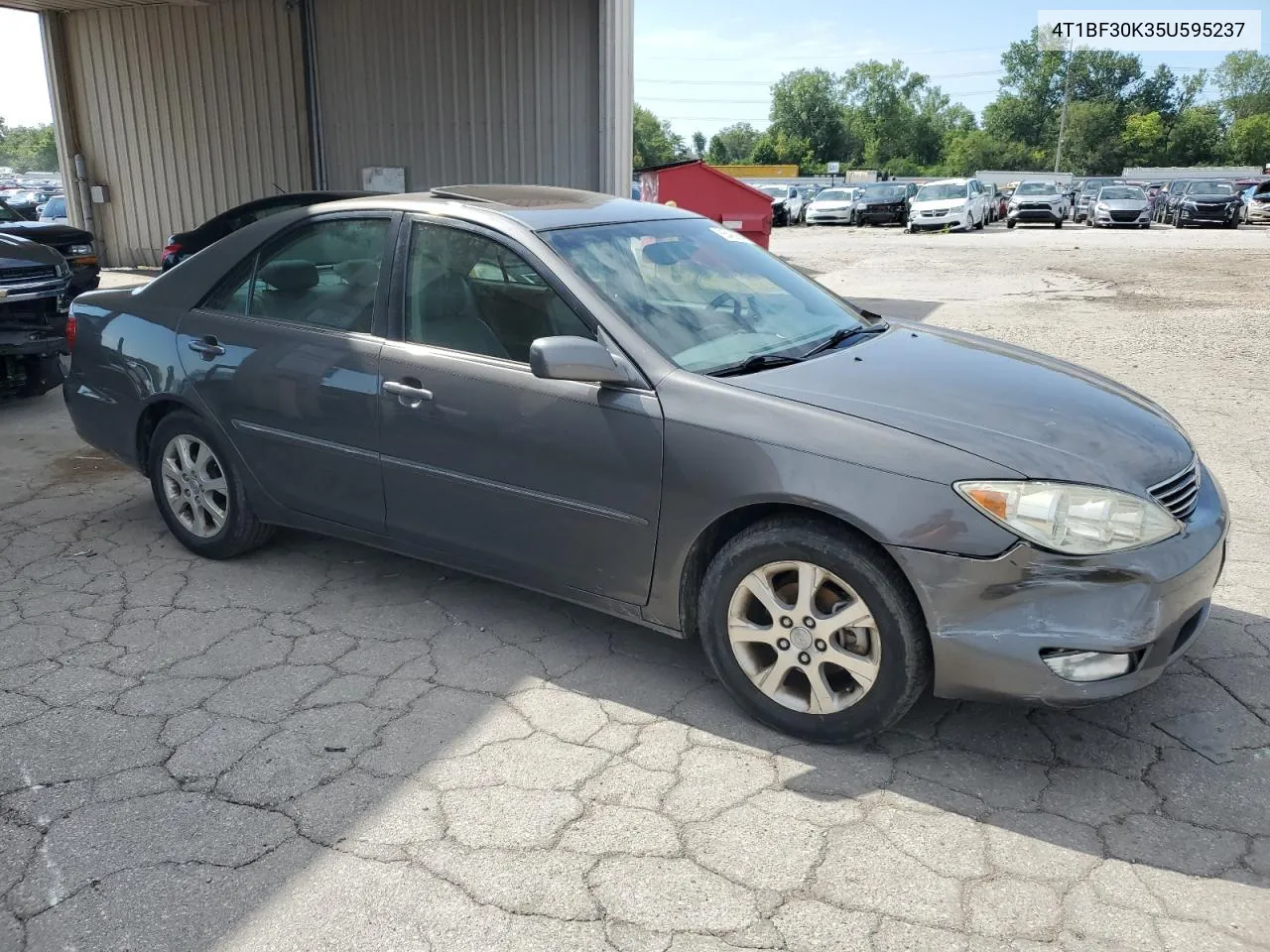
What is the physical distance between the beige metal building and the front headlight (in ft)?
31.1

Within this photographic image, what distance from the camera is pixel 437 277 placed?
378 cm

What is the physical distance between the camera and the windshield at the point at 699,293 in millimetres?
3432

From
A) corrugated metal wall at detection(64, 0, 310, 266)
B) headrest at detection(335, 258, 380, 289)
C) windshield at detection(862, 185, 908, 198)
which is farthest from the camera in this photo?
windshield at detection(862, 185, 908, 198)

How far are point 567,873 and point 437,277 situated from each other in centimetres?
219

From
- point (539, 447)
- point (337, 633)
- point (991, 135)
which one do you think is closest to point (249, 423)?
point (337, 633)

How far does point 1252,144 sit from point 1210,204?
65.3 m

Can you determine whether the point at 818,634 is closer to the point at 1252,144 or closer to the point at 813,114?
the point at 1252,144

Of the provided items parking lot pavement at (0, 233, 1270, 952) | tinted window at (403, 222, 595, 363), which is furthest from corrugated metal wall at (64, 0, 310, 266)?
tinted window at (403, 222, 595, 363)

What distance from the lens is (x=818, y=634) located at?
2.99m

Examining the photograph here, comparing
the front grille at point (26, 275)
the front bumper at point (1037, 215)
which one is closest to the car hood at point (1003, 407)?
the front grille at point (26, 275)

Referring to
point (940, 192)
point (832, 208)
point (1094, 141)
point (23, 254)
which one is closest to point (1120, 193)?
point (940, 192)

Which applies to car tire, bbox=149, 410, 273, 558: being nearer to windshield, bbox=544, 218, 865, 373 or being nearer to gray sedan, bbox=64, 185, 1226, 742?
gray sedan, bbox=64, 185, 1226, 742

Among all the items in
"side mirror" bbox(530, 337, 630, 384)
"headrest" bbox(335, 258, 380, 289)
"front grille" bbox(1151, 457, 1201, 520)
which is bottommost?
"front grille" bbox(1151, 457, 1201, 520)

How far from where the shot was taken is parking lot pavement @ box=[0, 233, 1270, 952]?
2.40 metres
